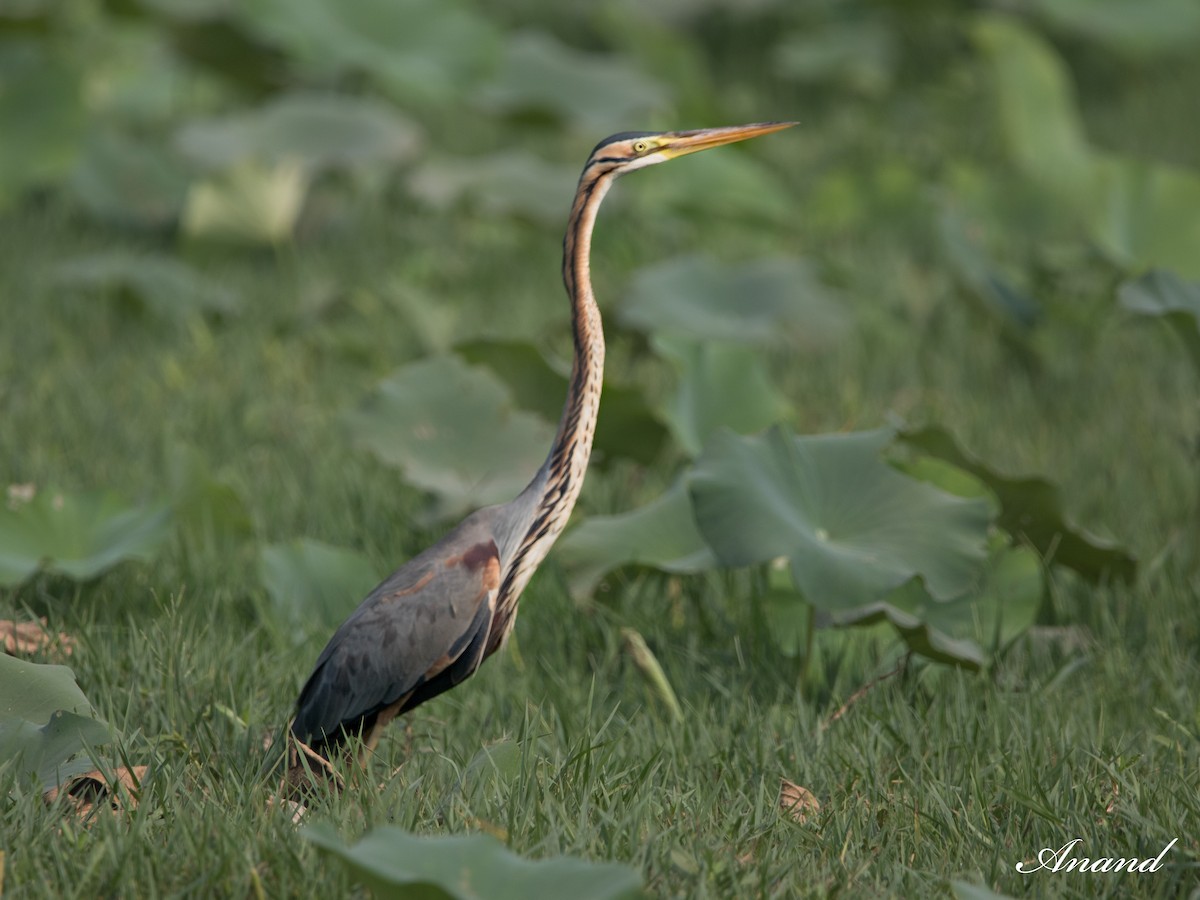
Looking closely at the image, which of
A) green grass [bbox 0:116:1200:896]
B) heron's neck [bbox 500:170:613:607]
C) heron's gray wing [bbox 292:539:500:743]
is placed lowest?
green grass [bbox 0:116:1200:896]

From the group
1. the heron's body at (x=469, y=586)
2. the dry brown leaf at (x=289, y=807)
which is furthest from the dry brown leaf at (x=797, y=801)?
the dry brown leaf at (x=289, y=807)

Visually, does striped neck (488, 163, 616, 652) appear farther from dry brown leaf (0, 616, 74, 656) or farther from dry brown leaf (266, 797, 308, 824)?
dry brown leaf (0, 616, 74, 656)

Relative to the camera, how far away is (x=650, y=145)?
2873mm

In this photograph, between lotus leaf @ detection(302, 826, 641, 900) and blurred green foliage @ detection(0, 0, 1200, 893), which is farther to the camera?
blurred green foliage @ detection(0, 0, 1200, 893)

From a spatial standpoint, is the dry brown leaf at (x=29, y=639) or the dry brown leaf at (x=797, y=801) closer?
the dry brown leaf at (x=797, y=801)

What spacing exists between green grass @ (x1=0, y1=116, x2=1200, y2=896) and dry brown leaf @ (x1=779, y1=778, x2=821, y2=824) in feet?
0.10

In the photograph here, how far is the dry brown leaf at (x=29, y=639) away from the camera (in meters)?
3.08

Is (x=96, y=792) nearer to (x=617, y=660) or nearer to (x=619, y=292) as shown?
(x=617, y=660)

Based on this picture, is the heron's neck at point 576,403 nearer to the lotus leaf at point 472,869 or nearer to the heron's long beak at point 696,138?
the heron's long beak at point 696,138

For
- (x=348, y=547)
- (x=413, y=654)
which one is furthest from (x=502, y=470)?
(x=413, y=654)

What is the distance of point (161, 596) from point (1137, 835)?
2165mm

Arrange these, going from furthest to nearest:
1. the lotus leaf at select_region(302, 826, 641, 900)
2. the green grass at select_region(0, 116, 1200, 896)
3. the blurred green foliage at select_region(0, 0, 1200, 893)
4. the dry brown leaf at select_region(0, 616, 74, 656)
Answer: the blurred green foliage at select_region(0, 0, 1200, 893) < the dry brown leaf at select_region(0, 616, 74, 656) < the green grass at select_region(0, 116, 1200, 896) < the lotus leaf at select_region(302, 826, 641, 900)

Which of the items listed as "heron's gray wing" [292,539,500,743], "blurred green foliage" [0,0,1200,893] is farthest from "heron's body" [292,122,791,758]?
"blurred green foliage" [0,0,1200,893]

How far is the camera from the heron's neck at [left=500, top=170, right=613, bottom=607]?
2791 mm
